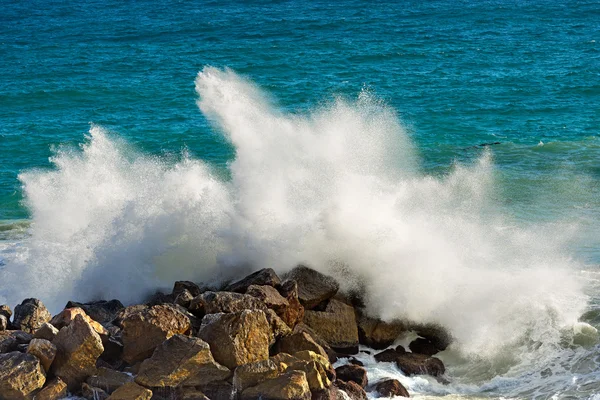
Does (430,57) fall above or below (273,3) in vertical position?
below

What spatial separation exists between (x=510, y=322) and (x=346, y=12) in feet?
125

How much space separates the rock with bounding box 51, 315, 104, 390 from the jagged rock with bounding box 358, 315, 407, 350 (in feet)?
16.0

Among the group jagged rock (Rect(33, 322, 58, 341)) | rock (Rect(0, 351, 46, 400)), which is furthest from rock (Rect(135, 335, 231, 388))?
jagged rock (Rect(33, 322, 58, 341))

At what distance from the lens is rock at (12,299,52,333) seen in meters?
16.0

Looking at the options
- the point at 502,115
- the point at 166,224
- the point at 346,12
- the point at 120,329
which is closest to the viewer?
the point at 120,329

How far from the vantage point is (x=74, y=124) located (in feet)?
119

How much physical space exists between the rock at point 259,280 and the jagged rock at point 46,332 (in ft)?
11.4

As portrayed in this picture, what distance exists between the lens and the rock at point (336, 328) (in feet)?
54.5

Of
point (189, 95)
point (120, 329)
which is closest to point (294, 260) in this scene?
point (120, 329)

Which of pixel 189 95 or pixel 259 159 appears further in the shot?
pixel 189 95

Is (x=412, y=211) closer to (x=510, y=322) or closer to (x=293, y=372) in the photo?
(x=510, y=322)

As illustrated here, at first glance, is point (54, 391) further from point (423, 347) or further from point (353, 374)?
point (423, 347)

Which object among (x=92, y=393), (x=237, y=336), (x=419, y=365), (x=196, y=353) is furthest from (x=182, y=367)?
(x=419, y=365)

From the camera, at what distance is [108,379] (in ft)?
46.4
